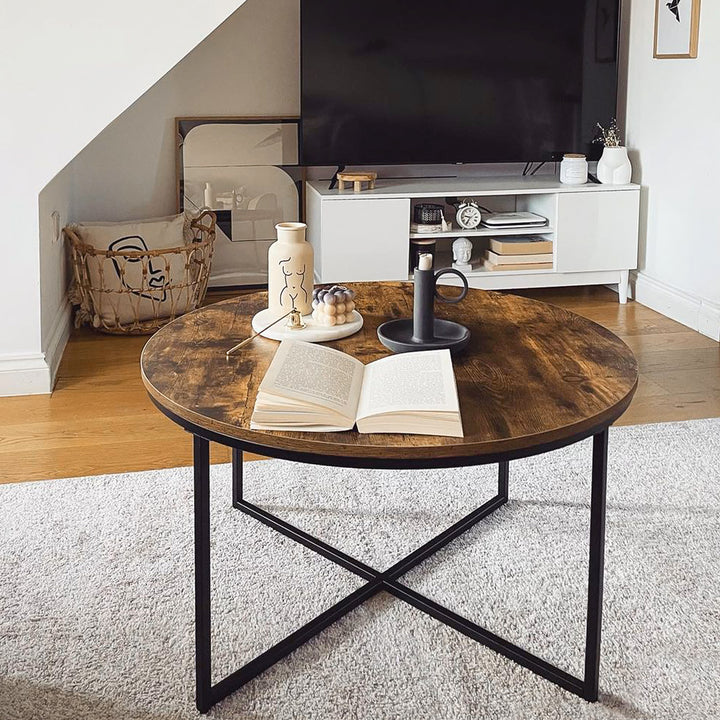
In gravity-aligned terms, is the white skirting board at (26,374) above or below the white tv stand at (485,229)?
below

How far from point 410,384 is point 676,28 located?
3.04 m

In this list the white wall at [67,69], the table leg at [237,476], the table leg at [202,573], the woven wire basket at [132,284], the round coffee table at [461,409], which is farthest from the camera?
the woven wire basket at [132,284]

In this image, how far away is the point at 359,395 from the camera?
1.60 meters

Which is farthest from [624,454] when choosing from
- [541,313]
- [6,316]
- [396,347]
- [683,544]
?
[6,316]

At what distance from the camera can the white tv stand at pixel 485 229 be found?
4.13 meters

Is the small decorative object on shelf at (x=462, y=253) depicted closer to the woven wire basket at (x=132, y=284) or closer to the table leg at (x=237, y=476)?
the woven wire basket at (x=132, y=284)

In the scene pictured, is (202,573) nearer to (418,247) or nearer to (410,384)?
(410,384)

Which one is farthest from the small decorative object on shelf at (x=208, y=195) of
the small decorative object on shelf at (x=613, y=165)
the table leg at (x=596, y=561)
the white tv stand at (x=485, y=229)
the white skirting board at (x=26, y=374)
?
the table leg at (x=596, y=561)

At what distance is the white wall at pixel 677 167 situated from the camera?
12.6ft

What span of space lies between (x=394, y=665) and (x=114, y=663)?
20.2 inches

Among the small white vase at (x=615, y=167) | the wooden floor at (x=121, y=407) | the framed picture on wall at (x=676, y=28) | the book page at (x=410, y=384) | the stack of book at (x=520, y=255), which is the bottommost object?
the wooden floor at (x=121, y=407)

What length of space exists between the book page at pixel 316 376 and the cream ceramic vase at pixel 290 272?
0.21 m

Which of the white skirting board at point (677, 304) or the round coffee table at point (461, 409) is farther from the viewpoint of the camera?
the white skirting board at point (677, 304)

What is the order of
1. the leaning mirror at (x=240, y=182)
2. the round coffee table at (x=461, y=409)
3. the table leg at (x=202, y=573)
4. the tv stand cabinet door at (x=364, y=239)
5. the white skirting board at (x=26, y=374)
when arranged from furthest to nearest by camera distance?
the leaning mirror at (x=240, y=182) → the tv stand cabinet door at (x=364, y=239) → the white skirting board at (x=26, y=374) → the table leg at (x=202, y=573) → the round coffee table at (x=461, y=409)
